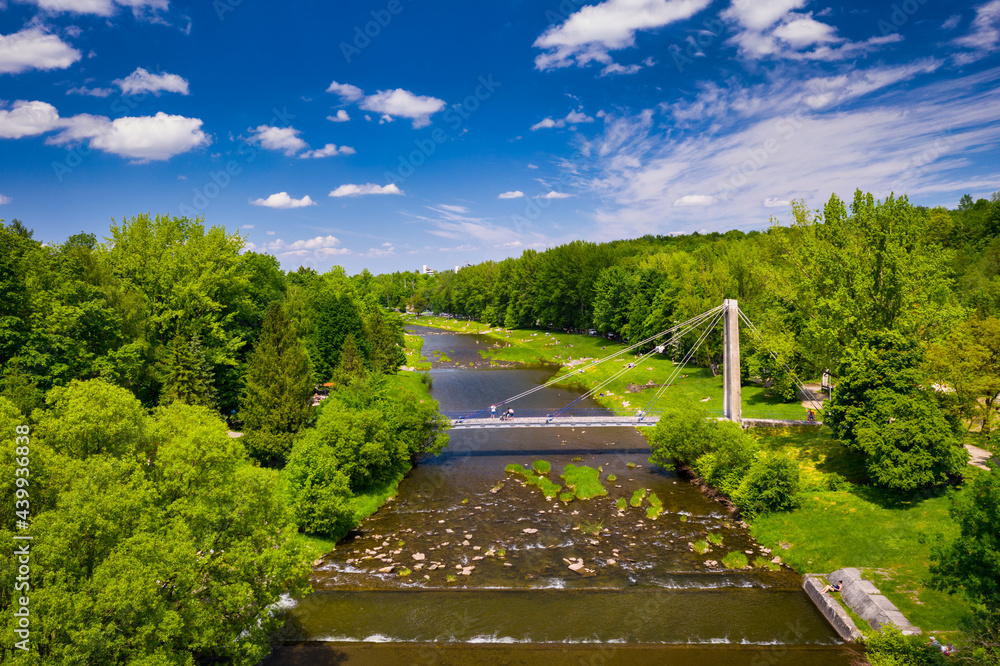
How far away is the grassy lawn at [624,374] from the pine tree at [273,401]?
2459cm

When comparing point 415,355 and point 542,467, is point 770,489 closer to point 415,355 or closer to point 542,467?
point 542,467

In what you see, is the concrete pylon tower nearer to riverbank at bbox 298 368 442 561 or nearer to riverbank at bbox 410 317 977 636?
riverbank at bbox 410 317 977 636

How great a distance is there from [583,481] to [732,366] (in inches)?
505

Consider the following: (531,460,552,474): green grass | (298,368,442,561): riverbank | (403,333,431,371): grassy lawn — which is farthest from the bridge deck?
(403,333,431,371): grassy lawn

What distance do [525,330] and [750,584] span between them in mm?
83513

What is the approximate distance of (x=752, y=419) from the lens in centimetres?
3450

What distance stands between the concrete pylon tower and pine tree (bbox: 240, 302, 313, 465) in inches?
1052

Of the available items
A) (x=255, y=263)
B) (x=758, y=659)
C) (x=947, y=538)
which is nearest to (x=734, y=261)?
(x=947, y=538)

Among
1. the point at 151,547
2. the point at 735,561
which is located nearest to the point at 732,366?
the point at 735,561

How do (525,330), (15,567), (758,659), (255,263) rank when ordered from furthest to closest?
1. (525,330)
2. (255,263)
3. (758,659)
4. (15,567)

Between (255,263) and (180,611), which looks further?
(255,263)

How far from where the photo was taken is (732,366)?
33.9 m

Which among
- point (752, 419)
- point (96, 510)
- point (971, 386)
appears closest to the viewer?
point (96, 510)

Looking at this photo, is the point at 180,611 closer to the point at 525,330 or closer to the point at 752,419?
the point at 752,419
